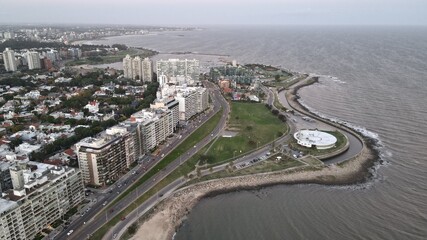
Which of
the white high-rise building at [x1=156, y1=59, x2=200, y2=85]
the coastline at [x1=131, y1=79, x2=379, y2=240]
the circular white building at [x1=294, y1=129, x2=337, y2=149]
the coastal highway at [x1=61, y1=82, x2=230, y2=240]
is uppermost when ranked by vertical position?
the white high-rise building at [x1=156, y1=59, x2=200, y2=85]

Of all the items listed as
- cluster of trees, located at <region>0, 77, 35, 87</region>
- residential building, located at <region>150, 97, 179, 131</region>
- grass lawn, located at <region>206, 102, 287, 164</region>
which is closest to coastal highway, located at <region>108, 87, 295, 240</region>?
grass lawn, located at <region>206, 102, 287, 164</region>

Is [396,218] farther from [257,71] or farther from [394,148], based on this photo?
[257,71]

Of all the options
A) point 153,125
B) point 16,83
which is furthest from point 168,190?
point 16,83

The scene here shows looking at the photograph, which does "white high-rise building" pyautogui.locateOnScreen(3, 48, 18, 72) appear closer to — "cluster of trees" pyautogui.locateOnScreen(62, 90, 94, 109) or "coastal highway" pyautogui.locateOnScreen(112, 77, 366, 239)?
"cluster of trees" pyautogui.locateOnScreen(62, 90, 94, 109)

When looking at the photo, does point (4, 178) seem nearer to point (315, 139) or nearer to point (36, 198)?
point (36, 198)

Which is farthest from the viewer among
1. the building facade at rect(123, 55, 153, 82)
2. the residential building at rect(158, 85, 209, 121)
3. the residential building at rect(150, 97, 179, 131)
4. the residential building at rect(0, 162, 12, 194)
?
the building facade at rect(123, 55, 153, 82)

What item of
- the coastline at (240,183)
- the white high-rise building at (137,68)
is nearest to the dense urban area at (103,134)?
the white high-rise building at (137,68)

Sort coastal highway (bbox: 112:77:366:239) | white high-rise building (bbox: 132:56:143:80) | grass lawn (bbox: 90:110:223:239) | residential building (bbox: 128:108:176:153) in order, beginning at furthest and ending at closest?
white high-rise building (bbox: 132:56:143:80) < residential building (bbox: 128:108:176:153) < grass lawn (bbox: 90:110:223:239) < coastal highway (bbox: 112:77:366:239)
